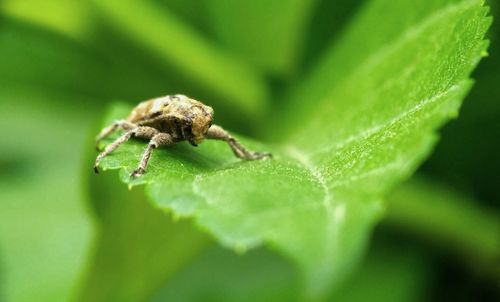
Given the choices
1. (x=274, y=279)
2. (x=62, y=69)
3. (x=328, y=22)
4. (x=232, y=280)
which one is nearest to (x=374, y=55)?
(x=328, y=22)

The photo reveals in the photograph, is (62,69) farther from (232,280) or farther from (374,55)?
(374,55)

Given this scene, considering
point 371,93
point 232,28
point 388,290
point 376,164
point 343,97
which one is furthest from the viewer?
point 232,28

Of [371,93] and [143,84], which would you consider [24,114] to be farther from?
[371,93]

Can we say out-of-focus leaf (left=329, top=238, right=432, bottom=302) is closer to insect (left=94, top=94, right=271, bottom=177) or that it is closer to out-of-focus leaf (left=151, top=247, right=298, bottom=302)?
out-of-focus leaf (left=151, top=247, right=298, bottom=302)

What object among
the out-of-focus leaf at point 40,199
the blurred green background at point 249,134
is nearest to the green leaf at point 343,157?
the blurred green background at point 249,134

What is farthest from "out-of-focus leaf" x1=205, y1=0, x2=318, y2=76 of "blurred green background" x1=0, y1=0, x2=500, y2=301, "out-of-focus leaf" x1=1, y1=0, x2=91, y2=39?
"out-of-focus leaf" x1=1, y1=0, x2=91, y2=39

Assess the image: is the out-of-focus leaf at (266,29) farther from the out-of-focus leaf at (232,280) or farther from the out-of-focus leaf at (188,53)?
the out-of-focus leaf at (232,280)

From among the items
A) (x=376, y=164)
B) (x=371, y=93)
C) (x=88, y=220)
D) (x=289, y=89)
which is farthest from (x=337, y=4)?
(x=376, y=164)
